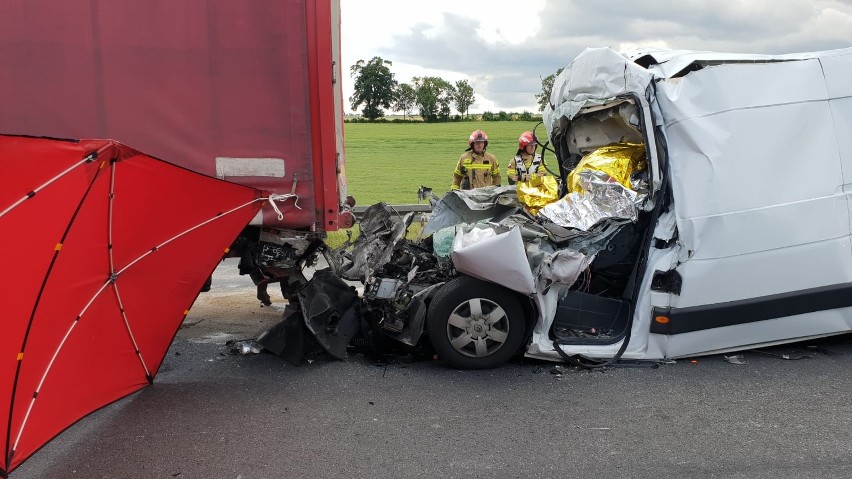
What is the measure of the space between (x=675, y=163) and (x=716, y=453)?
1.88 m

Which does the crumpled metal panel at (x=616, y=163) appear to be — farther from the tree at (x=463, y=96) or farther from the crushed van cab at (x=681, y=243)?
the tree at (x=463, y=96)

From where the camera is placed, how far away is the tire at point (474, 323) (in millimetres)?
4496

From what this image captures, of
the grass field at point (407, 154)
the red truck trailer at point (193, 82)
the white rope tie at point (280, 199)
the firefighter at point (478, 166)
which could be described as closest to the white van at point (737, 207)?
the white rope tie at point (280, 199)

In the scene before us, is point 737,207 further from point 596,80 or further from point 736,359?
point 596,80

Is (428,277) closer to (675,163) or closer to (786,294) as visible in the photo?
(675,163)

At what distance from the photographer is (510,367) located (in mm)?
4695

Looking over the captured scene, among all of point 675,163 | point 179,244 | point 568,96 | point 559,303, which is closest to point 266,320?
point 179,244

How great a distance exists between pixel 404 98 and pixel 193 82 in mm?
28647

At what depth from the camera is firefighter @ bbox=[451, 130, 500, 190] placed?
900 centimetres

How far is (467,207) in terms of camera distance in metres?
5.47

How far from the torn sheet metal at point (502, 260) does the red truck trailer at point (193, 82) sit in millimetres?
1139

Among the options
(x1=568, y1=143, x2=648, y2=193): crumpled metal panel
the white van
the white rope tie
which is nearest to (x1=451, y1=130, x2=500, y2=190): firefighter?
(x1=568, y1=143, x2=648, y2=193): crumpled metal panel

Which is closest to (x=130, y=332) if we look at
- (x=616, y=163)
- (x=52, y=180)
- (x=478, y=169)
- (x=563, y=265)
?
(x=52, y=180)

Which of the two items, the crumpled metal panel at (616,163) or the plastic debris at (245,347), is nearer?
the crumpled metal panel at (616,163)
